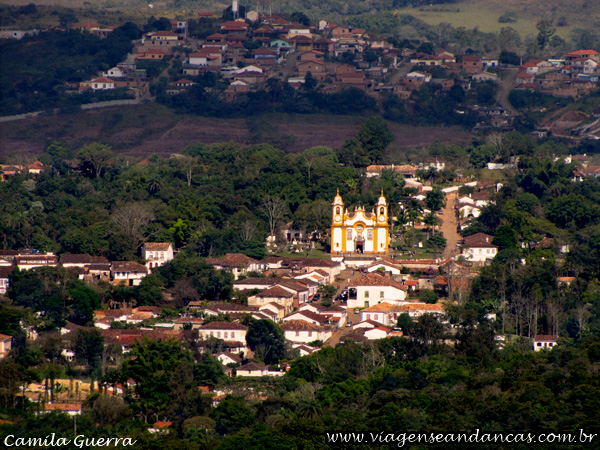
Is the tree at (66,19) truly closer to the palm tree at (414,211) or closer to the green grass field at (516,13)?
the green grass field at (516,13)

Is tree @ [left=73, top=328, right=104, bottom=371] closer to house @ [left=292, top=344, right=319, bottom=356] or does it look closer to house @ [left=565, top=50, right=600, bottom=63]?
house @ [left=292, top=344, right=319, bottom=356]

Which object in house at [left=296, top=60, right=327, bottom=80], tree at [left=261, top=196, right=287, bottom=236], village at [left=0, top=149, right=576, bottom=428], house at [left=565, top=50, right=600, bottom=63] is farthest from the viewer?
house at [left=565, top=50, right=600, bottom=63]

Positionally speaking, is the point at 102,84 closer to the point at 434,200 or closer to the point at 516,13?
the point at 434,200

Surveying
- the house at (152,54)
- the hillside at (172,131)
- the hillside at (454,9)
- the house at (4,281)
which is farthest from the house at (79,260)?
the hillside at (454,9)

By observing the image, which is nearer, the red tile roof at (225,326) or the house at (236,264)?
the red tile roof at (225,326)

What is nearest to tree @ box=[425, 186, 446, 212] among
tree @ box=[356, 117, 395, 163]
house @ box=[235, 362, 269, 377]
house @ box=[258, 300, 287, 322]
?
tree @ box=[356, 117, 395, 163]
